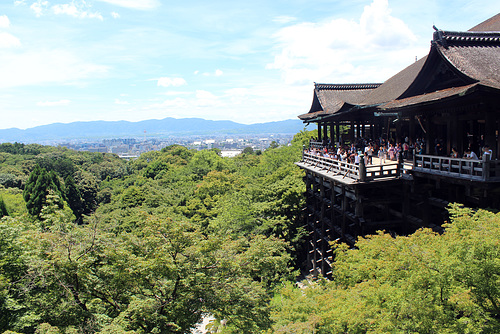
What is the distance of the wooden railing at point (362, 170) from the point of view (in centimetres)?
1462

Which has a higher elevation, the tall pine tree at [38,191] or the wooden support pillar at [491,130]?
the wooden support pillar at [491,130]

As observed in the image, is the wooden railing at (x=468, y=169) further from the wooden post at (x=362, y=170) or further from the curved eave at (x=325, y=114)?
the curved eave at (x=325, y=114)

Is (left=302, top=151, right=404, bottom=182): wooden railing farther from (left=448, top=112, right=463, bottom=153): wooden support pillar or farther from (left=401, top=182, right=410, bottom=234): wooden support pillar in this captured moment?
(left=448, top=112, right=463, bottom=153): wooden support pillar

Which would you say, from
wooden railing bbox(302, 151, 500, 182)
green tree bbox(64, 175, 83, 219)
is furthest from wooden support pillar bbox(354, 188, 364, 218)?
green tree bbox(64, 175, 83, 219)

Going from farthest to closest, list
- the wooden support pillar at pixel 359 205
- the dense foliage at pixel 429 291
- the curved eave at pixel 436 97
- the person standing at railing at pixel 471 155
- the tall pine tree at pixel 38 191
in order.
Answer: the tall pine tree at pixel 38 191 < the wooden support pillar at pixel 359 205 < the person standing at railing at pixel 471 155 < the curved eave at pixel 436 97 < the dense foliage at pixel 429 291

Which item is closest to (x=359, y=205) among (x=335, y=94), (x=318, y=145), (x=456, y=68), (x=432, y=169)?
(x=432, y=169)

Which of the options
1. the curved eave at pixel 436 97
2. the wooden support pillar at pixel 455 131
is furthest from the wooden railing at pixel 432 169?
the curved eave at pixel 436 97

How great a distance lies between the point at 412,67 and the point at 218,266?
20.3 metres

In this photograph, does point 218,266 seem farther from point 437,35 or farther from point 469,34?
point 469,34

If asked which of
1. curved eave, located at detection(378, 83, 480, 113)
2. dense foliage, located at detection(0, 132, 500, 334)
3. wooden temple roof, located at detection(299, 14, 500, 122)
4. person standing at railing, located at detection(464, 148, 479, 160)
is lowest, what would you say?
dense foliage, located at detection(0, 132, 500, 334)

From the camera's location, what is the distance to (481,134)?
45.6 feet

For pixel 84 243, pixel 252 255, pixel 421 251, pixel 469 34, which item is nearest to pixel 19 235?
pixel 84 243

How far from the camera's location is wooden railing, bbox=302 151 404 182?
14620mm

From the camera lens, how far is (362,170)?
14500 millimetres
